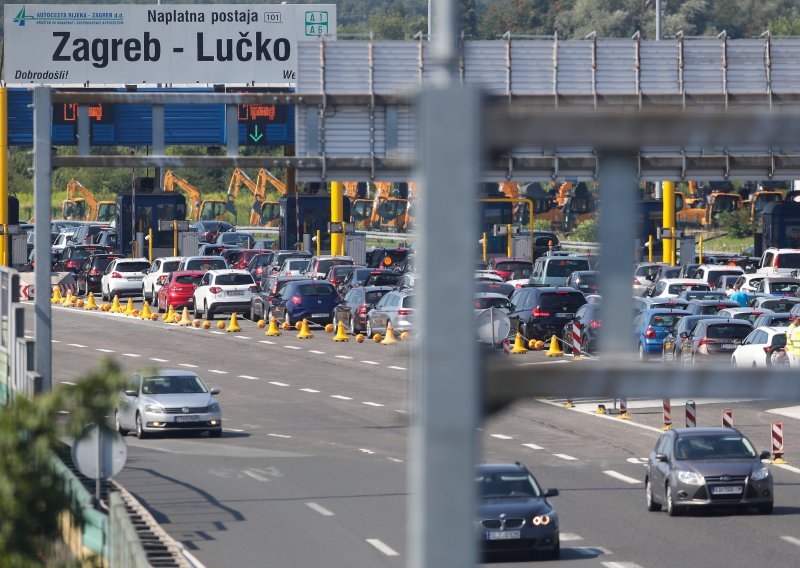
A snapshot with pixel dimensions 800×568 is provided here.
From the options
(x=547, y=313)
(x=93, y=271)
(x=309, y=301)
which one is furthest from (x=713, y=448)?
(x=93, y=271)

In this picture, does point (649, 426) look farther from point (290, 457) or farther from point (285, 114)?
point (285, 114)

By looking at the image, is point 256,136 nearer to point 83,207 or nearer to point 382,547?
point 382,547

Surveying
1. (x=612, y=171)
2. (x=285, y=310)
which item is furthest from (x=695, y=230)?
(x=612, y=171)

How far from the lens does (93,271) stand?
2426 inches

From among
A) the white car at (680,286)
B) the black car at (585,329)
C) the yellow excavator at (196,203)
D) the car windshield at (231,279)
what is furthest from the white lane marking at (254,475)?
the yellow excavator at (196,203)

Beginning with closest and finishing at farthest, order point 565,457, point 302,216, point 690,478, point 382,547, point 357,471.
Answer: point 382,547 < point 690,478 < point 357,471 < point 565,457 < point 302,216

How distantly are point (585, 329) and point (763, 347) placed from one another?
5234 mm

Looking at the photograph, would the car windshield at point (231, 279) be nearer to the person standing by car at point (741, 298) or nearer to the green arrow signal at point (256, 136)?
the green arrow signal at point (256, 136)

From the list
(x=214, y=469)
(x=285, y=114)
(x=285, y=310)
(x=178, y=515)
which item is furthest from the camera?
(x=285, y=114)

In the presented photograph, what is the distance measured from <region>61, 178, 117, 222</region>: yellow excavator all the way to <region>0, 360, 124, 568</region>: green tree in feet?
342

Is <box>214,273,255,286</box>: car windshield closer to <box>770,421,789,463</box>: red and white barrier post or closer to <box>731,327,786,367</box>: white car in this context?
<box>731,327,786,367</box>: white car

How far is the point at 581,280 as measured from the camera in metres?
51.3

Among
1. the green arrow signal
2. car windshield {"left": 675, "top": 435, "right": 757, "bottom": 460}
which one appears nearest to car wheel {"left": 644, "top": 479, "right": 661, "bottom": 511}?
car windshield {"left": 675, "top": 435, "right": 757, "bottom": 460}

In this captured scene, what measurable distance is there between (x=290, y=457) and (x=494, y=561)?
8.21 m
